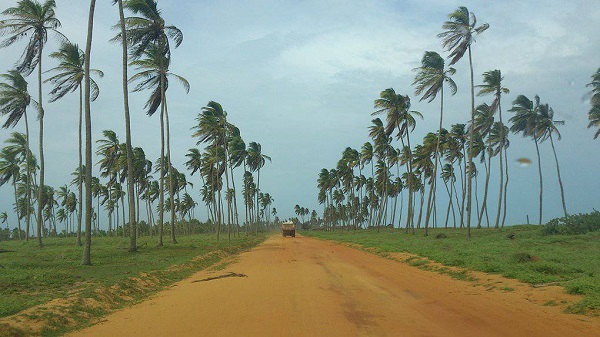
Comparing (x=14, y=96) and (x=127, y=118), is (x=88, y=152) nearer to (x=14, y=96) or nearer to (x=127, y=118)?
(x=127, y=118)

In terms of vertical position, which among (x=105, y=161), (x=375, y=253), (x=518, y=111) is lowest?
(x=375, y=253)

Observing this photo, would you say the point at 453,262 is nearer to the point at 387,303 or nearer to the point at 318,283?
the point at 318,283

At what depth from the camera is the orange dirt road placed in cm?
684

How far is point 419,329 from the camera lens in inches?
268

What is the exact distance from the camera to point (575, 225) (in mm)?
26484

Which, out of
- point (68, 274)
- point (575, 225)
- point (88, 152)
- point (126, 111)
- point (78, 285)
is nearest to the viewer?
point (78, 285)

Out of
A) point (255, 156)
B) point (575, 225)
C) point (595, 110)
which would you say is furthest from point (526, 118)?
point (255, 156)

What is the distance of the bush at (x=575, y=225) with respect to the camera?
84.6ft

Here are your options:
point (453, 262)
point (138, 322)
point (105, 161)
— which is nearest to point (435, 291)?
point (453, 262)

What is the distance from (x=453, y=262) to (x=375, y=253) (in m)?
8.68

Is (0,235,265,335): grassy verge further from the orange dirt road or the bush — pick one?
the bush

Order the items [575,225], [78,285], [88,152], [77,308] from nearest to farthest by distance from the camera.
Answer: [77,308] → [78,285] → [88,152] → [575,225]

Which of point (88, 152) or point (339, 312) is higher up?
point (88, 152)

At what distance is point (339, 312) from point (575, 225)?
957 inches
